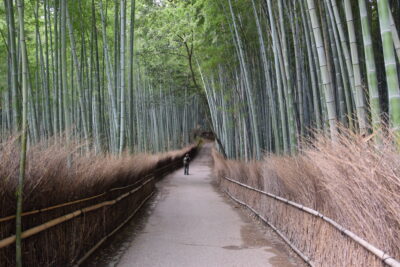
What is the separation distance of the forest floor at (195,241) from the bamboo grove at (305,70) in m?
1.25

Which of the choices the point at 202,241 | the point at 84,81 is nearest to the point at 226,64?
the point at 84,81

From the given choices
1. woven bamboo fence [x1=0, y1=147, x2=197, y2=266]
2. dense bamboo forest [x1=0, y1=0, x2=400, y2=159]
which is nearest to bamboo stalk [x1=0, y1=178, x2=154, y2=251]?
woven bamboo fence [x1=0, y1=147, x2=197, y2=266]

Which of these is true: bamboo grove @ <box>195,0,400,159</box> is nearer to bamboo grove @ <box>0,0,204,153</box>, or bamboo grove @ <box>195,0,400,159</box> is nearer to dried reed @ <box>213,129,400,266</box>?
dried reed @ <box>213,129,400,266</box>

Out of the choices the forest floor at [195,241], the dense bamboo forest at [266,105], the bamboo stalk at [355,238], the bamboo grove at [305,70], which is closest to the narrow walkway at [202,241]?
the forest floor at [195,241]

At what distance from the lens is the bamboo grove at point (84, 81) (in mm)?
5555

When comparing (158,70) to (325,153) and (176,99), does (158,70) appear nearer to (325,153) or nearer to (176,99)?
(176,99)

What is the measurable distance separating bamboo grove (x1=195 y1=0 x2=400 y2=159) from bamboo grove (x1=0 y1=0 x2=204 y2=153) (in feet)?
7.31

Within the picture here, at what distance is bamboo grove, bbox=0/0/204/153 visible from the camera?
5.55 meters

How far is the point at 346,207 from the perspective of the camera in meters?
2.45

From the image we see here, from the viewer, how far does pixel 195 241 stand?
4402mm

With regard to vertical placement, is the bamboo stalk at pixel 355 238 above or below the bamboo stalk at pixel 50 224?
below

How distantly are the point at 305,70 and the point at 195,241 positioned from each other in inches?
179

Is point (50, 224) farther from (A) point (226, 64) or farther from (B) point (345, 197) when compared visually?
(A) point (226, 64)

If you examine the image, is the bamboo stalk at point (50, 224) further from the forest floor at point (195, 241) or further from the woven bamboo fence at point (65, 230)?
the forest floor at point (195, 241)
